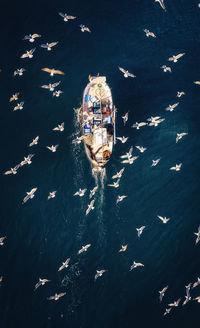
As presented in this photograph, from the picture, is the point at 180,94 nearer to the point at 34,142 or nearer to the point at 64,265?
the point at 34,142

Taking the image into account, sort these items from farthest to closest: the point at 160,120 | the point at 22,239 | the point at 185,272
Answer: the point at 160,120 < the point at 185,272 < the point at 22,239

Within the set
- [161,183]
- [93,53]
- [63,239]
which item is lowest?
[63,239]

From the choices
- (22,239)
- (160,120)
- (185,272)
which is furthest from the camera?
(160,120)

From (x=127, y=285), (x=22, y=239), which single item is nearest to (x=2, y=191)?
(x=22, y=239)

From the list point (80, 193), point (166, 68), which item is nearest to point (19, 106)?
point (80, 193)

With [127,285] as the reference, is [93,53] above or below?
above

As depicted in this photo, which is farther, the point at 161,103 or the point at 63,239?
the point at 161,103

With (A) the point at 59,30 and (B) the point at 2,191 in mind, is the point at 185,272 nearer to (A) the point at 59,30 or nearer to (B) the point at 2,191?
(B) the point at 2,191
